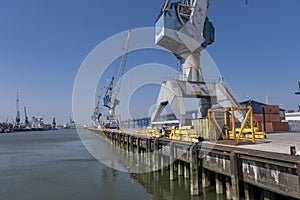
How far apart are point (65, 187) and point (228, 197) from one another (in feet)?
38.8

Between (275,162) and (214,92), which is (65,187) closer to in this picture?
(275,162)

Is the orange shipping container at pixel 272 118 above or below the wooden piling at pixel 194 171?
above

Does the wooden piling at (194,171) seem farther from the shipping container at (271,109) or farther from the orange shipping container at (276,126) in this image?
the shipping container at (271,109)

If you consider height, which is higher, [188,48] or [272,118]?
[188,48]

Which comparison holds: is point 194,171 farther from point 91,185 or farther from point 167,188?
point 91,185

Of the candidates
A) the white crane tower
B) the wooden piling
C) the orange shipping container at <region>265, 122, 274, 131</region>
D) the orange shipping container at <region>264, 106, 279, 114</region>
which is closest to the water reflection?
the wooden piling

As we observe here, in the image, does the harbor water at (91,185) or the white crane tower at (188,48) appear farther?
the white crane tower at (188,48)

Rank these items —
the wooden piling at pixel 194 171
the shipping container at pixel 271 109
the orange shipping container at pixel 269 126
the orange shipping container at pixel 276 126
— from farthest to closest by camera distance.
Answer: the shipping container at pixel 271 109 < the orange shipping container at pixel 276 126 < the orange shipping container at pixel 269 126 < the wooden piling at pixel 194 171

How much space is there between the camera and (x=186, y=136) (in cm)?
2008

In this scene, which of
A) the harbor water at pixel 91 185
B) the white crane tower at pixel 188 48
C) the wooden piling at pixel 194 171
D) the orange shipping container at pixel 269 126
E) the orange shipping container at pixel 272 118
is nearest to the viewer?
the wooden piling at pixel 194 171

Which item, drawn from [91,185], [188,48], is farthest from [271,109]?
[91,185]

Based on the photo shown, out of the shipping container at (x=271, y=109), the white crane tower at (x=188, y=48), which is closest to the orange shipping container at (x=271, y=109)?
the shipping container at (x=271, y=109)

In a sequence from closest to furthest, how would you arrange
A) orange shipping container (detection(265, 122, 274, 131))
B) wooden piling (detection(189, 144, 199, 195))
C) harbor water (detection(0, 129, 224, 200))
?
wooden piling (detection(189, 144, 199, 195))
harbor water (detection(0, 129, 224, 200))
orange shipping container (detection(265, 122, 274, 131))

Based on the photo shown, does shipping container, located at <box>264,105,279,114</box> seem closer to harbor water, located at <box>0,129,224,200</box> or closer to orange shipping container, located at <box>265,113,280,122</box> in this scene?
orange shipping container, located at <box>265,113,280,122</box>
